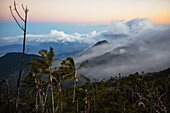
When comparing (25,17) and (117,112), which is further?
(117,112)

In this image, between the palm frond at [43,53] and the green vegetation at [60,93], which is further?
the palm frond at [43,53]

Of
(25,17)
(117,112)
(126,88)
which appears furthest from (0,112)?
(126,88)

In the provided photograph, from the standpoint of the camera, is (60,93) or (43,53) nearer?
(43,53)

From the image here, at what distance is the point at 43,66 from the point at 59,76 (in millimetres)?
9840

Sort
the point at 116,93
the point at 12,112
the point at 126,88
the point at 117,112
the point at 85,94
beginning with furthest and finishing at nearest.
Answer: the point at 126,88
the point at 116,93
the point at 117,112
the point at 85,94
the point at 12,112

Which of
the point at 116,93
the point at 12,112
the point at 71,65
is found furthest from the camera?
the point at 116,93

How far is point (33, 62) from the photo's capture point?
2389cm

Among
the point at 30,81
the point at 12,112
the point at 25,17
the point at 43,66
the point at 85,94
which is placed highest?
the point at 25,17

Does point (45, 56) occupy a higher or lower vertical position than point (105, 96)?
higher

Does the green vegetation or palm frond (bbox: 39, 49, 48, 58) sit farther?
palm frond (bbox: 39, 49, 48, 58)

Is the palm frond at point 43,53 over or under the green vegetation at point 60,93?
over

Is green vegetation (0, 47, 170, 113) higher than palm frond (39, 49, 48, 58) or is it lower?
lower

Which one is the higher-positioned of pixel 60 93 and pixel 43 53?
pixel 43 53

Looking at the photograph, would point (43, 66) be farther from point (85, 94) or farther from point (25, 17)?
point (25, 17)
